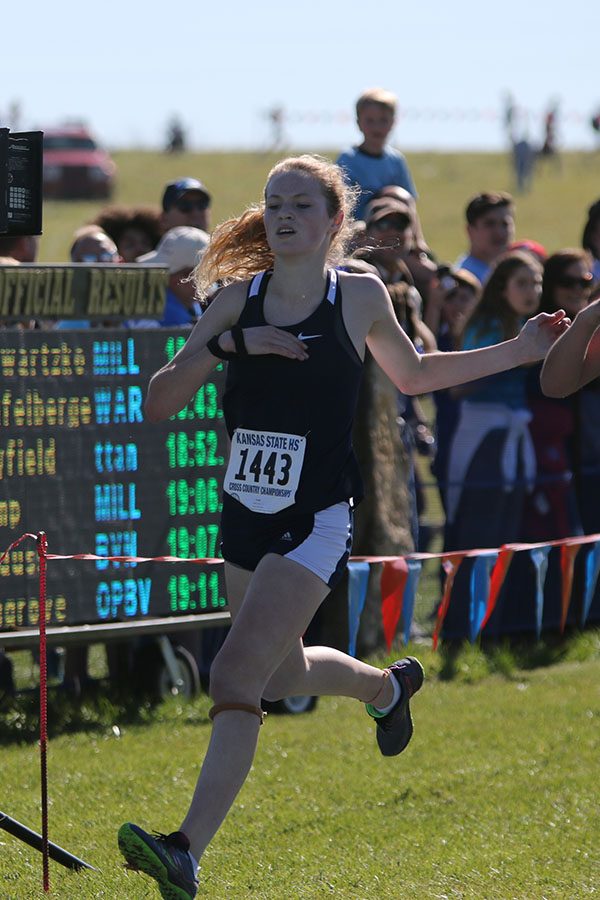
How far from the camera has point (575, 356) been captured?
5.00 meters

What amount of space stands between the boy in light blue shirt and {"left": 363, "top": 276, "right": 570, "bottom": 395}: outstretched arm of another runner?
18.3 feet

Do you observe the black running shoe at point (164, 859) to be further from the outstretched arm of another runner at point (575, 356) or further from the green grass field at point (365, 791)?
the outstretched arm of another runner at point (575, 356)

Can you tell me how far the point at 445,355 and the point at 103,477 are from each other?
2.65m

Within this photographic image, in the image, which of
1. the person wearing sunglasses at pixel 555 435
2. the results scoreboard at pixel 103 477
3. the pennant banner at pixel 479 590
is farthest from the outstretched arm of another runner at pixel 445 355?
the person wearing sunglasses at pixel 555 435

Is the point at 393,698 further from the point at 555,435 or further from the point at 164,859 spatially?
the point at 555,435

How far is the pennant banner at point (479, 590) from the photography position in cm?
799

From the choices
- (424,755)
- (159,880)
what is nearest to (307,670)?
(159,880)

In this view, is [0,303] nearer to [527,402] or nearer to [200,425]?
[200,425]

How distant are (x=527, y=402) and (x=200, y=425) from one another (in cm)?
265

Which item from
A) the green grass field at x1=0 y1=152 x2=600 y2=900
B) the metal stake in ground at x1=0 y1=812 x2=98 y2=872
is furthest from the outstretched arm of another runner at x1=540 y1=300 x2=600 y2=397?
the metal stake in ground at x1=0 y1=812 x2=98 y2=872

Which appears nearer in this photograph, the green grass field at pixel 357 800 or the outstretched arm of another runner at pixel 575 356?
the outstretched arm of another runner at pixel 575 356

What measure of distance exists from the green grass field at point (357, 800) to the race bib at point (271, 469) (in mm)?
1285

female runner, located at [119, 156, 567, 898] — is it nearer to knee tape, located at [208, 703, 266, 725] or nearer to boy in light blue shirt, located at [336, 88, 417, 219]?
knee tape, located at [208, 703, 266, 725]

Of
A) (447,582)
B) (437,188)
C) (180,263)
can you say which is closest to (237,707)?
(447,582)
